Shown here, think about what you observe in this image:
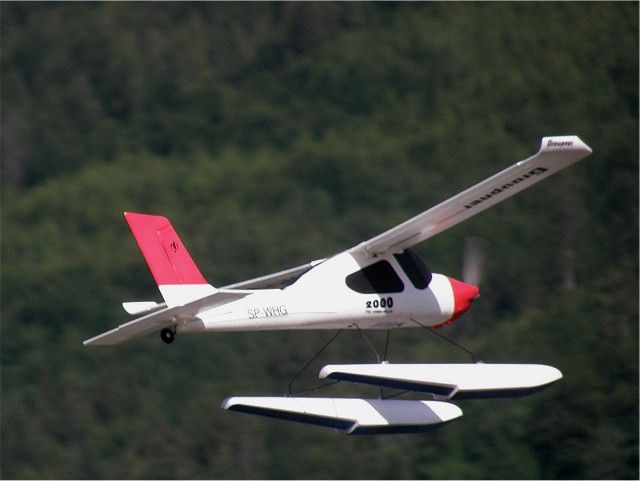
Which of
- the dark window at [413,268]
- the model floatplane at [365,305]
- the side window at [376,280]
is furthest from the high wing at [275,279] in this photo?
the dark window at [413,268]

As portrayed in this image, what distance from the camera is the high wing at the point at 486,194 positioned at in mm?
13789

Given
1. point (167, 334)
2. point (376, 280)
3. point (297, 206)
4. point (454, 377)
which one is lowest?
point (454, 377)

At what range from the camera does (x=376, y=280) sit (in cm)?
1555

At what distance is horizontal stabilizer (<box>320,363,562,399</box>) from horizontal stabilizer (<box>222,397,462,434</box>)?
477 millimetres

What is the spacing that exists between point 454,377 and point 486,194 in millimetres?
2033

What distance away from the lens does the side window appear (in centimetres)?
1539

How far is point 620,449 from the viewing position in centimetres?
3709

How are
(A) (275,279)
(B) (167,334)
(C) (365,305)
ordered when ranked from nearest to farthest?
1. (B) (167,334)
2. (C) (365,305)
3. (A) (275,279)

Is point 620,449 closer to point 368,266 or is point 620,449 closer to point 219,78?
point 368,266

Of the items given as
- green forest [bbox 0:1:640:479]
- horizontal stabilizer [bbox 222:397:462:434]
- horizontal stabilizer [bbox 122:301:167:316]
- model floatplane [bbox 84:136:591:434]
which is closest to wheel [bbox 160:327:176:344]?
model floatplane [bbox 84:136:591:434]

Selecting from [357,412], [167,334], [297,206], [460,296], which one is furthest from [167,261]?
[297,206]

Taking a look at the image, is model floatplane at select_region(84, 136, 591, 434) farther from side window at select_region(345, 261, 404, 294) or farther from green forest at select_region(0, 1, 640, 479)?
green forest at select_region(0, 1, 640, 479)

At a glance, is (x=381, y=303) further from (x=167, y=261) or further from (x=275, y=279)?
(x=167, y=261)

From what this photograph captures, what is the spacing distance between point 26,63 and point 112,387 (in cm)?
4917
